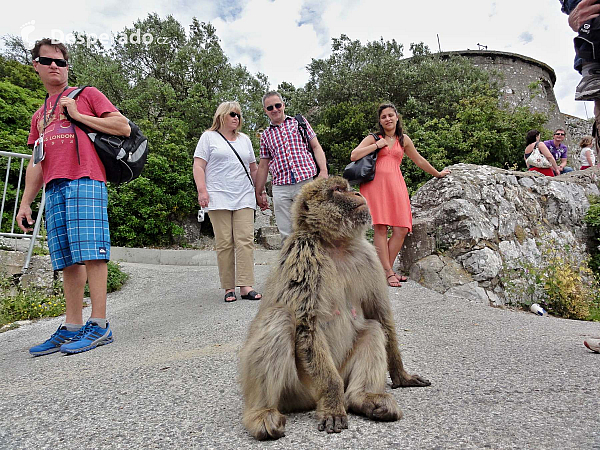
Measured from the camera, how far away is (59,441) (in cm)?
Answer: 204

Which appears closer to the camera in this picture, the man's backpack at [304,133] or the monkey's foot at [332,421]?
the monkey's foot at [332,421]

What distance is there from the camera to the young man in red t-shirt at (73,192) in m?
3.58

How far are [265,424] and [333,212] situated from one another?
106 cm

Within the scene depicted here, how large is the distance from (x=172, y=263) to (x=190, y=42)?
26.4ft

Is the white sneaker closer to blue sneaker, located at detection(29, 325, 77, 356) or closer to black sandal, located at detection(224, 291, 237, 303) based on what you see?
black sandal, located at detection(224, 291, 237, 303)

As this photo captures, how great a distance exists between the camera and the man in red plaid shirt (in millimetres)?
5016

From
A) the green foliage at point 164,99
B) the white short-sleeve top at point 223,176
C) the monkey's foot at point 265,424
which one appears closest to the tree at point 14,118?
the green foliage at point 164,99

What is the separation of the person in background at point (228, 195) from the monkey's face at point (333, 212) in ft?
9.00

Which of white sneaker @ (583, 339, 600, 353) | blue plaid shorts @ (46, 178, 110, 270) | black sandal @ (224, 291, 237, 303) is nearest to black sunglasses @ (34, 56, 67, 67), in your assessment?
blue plaid shorts @ (46, 178, 110, 270)

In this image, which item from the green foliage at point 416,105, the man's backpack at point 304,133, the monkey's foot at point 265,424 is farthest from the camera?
the green foliage at point 416,105

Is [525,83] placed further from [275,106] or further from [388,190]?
[275,106]

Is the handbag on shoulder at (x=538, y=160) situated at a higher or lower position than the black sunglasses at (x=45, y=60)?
lower

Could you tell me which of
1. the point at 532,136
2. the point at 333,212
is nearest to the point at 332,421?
the point at 333,212

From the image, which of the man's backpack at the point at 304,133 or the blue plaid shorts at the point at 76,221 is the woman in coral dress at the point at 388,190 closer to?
the man's backpack at the point at 304,133
